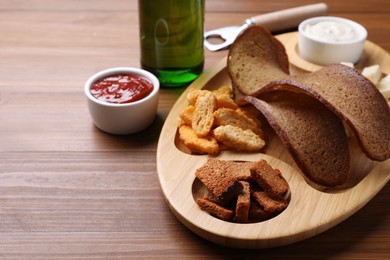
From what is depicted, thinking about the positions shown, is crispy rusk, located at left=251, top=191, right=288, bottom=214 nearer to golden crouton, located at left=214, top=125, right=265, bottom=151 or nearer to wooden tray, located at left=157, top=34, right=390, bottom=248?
wooden tray, located at left=157, top=34, right=390, bottom=248

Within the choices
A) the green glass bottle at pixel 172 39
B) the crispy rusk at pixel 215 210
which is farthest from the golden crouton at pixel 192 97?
the crispy rusk at pixel 215 210

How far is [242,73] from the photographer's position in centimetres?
187

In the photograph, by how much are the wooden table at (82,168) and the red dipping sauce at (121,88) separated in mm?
114

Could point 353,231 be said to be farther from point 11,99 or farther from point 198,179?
point 11,99

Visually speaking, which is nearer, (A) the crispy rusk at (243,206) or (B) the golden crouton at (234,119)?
(A) the crispy rusk at (243,206)

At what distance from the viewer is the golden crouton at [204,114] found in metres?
1.62

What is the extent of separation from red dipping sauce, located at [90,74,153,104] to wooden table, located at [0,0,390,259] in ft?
0.37

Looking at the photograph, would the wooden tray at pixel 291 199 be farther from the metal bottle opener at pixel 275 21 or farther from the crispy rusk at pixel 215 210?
Answer: the metal bottle opener at pixel 275 21

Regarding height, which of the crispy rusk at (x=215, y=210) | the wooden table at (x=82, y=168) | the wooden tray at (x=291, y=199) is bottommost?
the wooden table at (x=82, y=168)

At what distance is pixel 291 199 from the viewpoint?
1.44 metres

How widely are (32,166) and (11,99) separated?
1.26 ft

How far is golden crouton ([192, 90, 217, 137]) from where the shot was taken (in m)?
1.62

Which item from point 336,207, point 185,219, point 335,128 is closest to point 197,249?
point 185,219

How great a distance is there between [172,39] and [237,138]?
0.48 m
